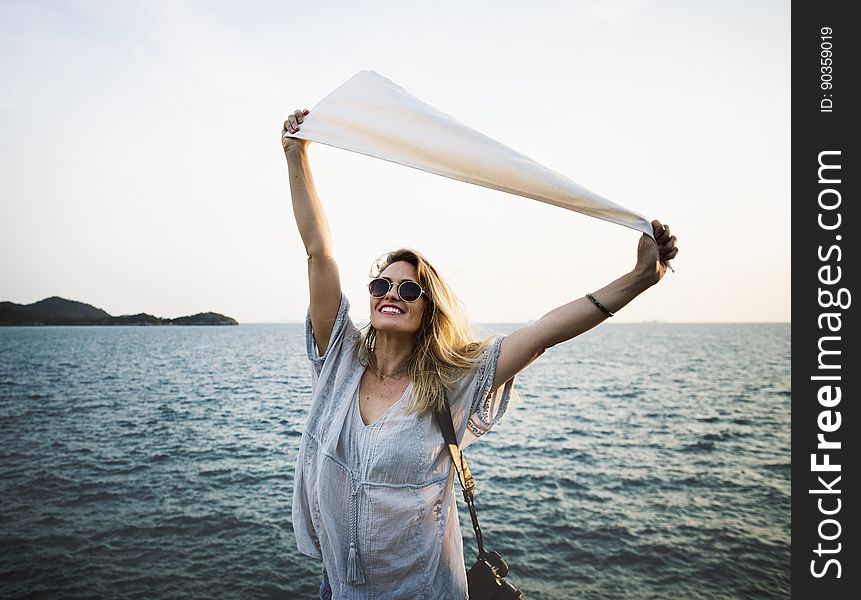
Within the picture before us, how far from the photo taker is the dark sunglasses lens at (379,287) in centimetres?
290

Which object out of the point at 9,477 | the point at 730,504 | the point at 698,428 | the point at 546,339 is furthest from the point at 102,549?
the point at 698,428

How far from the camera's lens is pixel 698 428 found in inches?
1014

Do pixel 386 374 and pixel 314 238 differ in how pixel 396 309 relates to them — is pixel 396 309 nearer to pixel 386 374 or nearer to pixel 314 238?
pixel 386 374

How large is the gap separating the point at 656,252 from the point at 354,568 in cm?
199

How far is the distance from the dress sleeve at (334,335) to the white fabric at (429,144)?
31.3 inches

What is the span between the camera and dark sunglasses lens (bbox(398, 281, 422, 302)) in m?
2.87

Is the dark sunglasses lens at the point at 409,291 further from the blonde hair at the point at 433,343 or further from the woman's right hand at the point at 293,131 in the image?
the woman's right hand at the point at 293,131

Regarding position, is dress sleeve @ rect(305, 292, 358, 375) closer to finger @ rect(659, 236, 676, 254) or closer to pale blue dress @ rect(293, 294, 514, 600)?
pale blue dress @ rect(293, 294, 514, 600)

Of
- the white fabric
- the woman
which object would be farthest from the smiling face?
the white fabric

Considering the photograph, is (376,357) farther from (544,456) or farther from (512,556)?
(544,456)

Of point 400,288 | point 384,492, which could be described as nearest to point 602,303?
point 400,288

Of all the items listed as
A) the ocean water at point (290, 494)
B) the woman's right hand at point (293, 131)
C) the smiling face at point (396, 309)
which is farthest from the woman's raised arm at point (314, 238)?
the ocean water at point (290, 494)

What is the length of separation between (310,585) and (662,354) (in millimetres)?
74382

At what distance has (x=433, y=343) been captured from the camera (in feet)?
9.45
